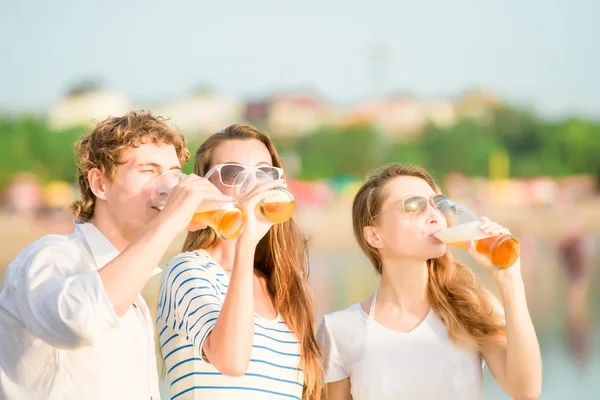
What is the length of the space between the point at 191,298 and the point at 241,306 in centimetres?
23

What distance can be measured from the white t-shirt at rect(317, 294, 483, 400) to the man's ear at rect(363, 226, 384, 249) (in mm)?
248

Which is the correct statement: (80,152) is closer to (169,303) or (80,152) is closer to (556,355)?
(169,303)

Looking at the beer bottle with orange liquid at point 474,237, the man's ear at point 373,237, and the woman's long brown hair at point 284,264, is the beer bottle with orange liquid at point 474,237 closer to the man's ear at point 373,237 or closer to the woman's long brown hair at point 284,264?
the man's ear at point 373,237

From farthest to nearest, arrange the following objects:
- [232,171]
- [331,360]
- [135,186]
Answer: [331,360]
[232,171]
[135,186]

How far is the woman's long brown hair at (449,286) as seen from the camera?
9.09 feet

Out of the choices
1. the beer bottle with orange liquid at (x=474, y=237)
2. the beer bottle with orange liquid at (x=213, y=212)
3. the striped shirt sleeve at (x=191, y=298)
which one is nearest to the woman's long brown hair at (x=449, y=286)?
the beer bottle with orange liquid at (x=474, y=237)

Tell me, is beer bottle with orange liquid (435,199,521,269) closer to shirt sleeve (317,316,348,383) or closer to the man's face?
shirt sleeve (317,316,348,383)

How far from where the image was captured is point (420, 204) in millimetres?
2799

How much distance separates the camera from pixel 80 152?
2496 millimetres

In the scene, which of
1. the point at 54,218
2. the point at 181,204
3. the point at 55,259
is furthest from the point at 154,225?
the point at 54,218

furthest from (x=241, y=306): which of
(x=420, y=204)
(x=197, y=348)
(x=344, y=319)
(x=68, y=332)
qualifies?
(x=420, y=204)

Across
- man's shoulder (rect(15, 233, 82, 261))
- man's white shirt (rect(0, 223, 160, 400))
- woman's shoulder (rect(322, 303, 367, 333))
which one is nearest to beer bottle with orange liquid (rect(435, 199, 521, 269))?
woman's shoulder (rect(322, 303, 367, 333))

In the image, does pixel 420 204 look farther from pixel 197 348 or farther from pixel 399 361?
pixel 197 348

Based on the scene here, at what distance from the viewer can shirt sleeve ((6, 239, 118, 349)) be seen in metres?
1.87
